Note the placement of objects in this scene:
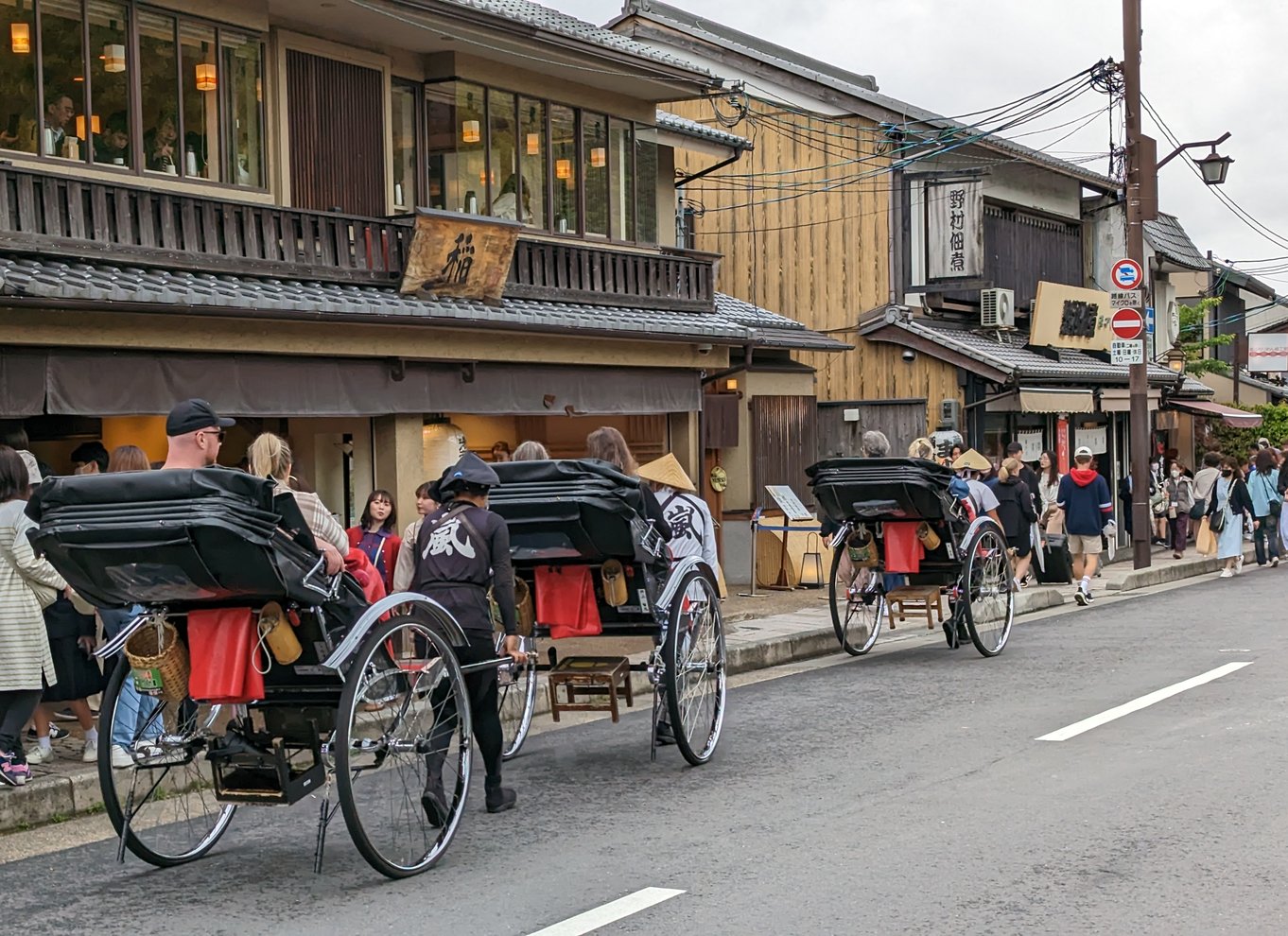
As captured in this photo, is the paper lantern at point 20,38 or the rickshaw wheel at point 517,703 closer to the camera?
the rickshaw wheel at point 517,703

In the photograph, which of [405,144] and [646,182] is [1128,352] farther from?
[405,144]

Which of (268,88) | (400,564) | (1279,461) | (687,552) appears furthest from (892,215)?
(400,564)

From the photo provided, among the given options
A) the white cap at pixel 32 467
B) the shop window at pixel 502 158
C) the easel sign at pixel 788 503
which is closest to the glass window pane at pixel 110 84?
the white cap at pixel 32 467

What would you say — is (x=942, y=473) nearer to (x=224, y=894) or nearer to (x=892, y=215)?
(x=224, y=894)

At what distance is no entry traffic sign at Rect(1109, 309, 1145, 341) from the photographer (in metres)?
21.6

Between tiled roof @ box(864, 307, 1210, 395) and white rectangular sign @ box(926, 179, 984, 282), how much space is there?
96 centimetres

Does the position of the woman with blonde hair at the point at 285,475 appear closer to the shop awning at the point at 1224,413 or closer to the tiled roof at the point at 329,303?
the tiled roof at the point at 329,303

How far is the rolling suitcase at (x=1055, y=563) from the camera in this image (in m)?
19.7

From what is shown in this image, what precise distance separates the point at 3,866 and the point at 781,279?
20.7 meters

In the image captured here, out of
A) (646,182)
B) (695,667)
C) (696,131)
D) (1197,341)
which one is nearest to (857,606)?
(695,667)

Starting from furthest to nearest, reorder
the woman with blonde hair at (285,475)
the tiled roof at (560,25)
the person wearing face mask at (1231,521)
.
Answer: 1. the person wearing face mask at (1231,521)
2. the tiled roof at (560,25)
3. the woman with blonde hair at (285,475)

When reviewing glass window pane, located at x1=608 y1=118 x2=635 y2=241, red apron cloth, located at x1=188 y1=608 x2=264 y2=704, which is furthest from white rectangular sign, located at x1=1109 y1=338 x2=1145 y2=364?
red apron cloth, located at x1=188 y1=608 x2=264 y2=704

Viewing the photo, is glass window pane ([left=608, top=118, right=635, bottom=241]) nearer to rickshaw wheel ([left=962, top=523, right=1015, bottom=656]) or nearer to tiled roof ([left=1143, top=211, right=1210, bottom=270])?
rickshaw wheel ([left=962, top=523, right=1015, bottom=656])

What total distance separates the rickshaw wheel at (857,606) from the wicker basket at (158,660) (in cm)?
744
